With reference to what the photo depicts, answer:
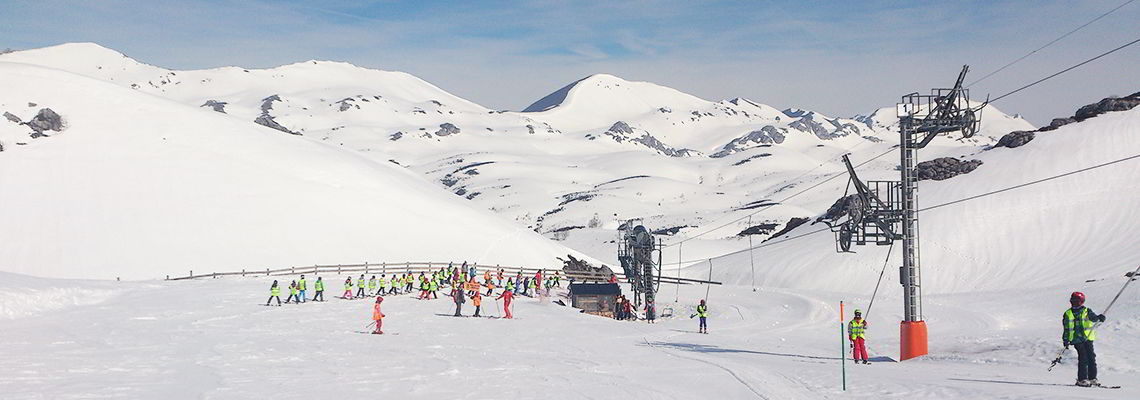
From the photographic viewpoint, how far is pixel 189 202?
80.5 meters

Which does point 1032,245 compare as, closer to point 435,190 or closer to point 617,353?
point 617,353

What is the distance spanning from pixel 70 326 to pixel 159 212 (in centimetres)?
4923

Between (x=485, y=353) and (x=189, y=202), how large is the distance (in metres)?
61.7

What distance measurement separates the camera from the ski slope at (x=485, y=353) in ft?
63.4

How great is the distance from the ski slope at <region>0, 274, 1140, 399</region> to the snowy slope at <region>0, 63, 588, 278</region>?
85.4 ft

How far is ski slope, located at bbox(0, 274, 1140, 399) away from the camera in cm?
1933

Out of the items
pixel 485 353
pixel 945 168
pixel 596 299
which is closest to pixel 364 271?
pixel 596 299

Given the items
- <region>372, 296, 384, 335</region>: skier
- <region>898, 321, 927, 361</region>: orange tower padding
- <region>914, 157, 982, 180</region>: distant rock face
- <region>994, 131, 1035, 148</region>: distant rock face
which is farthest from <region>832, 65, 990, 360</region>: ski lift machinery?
<region>994, 131, 1035, 148</region>: distant rock face

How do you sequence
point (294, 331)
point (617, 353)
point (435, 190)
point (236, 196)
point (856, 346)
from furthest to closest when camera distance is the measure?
1. point (435, 190)
2. point (236, 196)
3. point (294, 331)
4. point (617, 353)
5. point (856, 346)

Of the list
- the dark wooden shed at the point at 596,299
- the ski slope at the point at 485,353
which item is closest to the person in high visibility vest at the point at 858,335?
the ski slope at the point at 485,353

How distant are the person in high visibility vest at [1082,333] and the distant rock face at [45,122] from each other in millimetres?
91460

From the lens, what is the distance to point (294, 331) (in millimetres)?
32531

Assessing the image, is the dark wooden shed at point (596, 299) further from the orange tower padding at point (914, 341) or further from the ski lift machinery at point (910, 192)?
the orange tower padding at point (914, 341)

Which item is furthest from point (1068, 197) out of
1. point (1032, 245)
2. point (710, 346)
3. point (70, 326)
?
point (70, 326)
